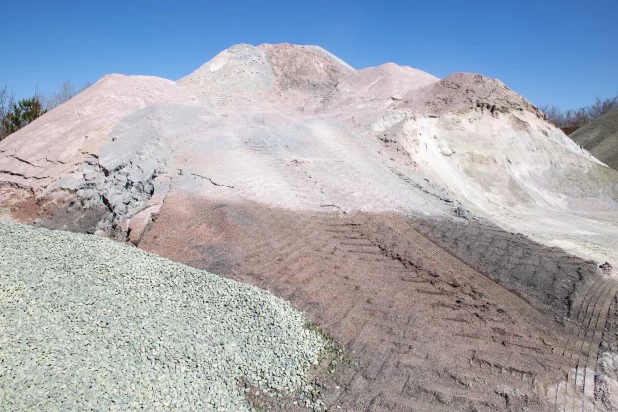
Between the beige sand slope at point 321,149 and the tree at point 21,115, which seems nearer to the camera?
the beige sand slope at point 321,149

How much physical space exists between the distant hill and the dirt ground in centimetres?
1781

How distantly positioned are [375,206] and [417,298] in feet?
10.1

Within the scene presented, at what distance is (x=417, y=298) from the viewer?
652 cm

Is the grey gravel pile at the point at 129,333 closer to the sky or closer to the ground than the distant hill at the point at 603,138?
closer to the ground

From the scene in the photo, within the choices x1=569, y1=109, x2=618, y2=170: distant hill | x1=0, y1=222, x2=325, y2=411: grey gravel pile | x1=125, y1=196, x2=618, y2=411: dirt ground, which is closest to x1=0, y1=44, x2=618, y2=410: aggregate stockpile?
x1=125, y1=196, x2=618, y2=411: dirt ground

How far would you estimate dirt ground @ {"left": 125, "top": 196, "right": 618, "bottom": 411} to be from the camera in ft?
16.2

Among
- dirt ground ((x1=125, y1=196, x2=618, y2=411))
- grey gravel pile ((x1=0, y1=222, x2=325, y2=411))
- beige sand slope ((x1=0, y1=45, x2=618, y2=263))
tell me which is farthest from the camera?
beige sand slope ((x1=0, y1=45, x2=618, y2=263))

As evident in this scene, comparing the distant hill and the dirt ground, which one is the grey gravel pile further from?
the distant hill

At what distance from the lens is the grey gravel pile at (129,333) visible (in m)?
4.11

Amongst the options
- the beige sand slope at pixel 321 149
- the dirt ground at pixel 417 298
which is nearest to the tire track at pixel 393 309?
the dirt ground at pixel 417 298

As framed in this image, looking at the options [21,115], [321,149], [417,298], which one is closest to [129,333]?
[417,298]

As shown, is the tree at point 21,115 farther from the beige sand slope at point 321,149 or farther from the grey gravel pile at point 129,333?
the grey gravel pile at point 129,333

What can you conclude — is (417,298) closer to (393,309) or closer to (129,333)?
(393,309)

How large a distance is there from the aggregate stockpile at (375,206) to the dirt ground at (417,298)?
28mm
